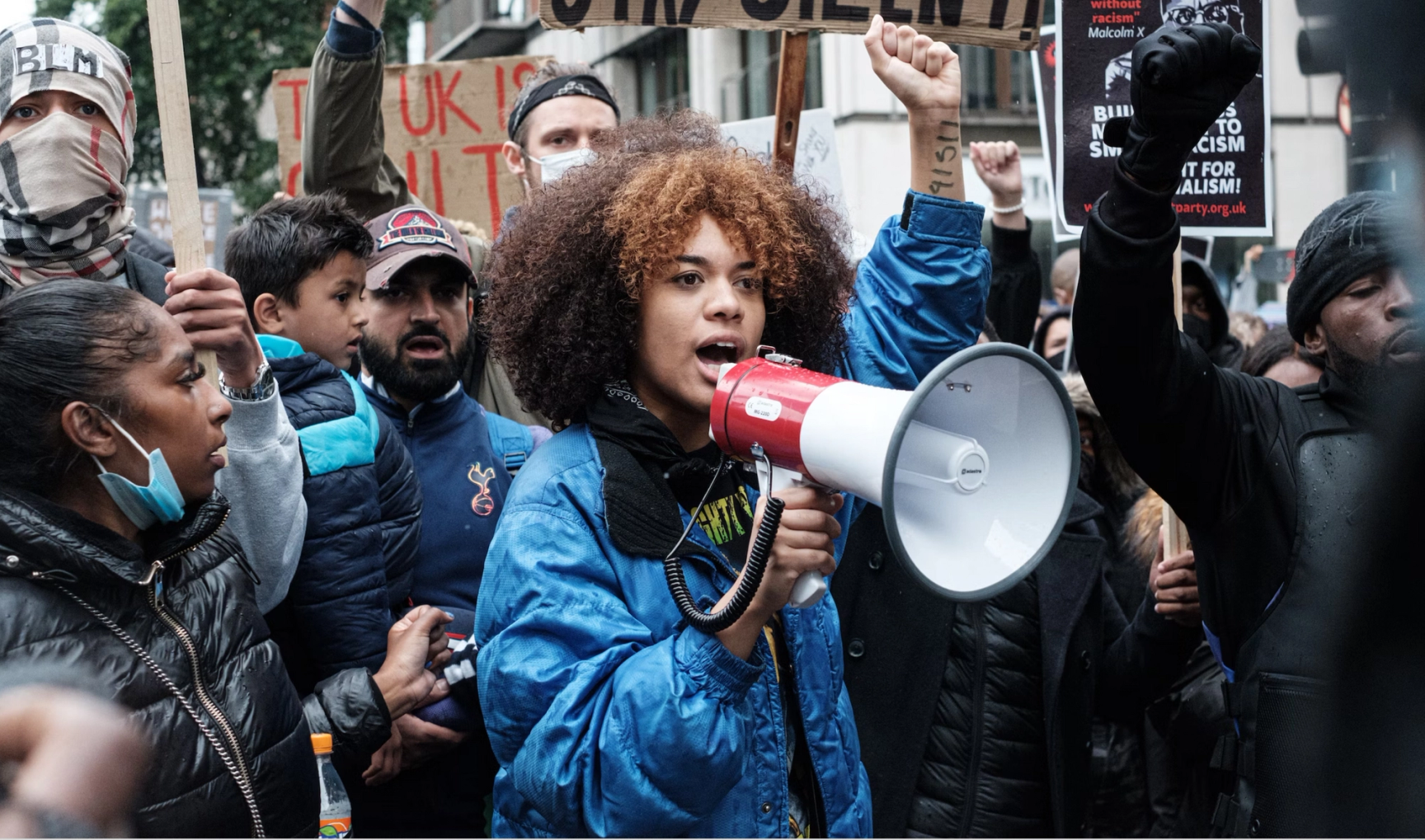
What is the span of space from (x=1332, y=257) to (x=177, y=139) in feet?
6.58

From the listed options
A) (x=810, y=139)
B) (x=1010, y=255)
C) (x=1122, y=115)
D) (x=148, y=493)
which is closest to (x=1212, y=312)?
(x=1010, y=255)

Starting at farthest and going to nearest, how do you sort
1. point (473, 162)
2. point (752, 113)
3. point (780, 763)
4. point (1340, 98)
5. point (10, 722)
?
point (752, 113) < point (473, 162) < point (780, 763) < point (10, 722) < point (1340, 98)

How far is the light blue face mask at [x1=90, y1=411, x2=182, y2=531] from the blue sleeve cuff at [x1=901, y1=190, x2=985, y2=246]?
1315 mm

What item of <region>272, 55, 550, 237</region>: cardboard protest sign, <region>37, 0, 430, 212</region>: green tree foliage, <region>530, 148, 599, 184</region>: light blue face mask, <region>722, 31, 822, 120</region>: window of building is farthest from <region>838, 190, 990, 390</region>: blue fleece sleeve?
<region>722, 31, 822, 120</region>: window of building

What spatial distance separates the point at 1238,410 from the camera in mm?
2287

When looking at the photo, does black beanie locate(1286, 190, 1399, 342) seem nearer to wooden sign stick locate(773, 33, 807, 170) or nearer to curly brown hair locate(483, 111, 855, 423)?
curly brown hair locate(483, 111, 855, 423)

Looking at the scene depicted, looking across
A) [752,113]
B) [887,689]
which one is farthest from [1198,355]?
[752,113]

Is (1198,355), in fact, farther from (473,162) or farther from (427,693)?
(473,162)

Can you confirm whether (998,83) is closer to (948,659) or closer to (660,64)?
(660,64)

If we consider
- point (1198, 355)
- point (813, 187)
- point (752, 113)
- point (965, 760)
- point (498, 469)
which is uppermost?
point (752, 113)

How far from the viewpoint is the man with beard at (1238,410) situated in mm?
2031

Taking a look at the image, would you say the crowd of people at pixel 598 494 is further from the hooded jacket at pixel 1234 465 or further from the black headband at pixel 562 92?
the black headband at pixel 562 92

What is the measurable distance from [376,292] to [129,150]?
2.49ft

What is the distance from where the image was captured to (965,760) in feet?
10.4
